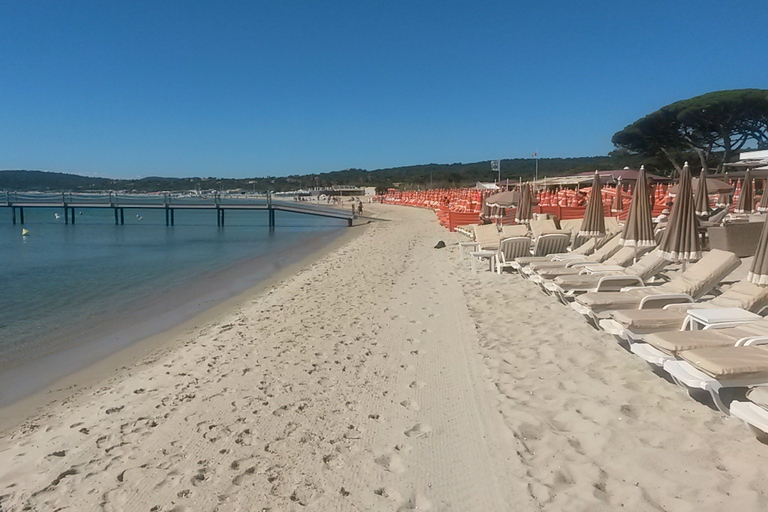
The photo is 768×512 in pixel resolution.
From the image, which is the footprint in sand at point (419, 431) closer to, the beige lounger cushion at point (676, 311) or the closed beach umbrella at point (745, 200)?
the beige lounger cushion at point (676, 311)

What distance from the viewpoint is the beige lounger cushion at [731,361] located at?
272 centimetres

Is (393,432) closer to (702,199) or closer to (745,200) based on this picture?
(702,199)

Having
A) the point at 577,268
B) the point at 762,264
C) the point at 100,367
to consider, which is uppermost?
the point at 762,264

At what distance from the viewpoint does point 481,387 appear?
3.89 meters

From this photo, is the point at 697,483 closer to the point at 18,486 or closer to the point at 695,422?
the point at 695,422

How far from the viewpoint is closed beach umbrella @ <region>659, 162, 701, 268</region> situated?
216 inches

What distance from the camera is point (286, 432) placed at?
3.36 metres

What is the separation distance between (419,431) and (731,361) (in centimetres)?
179

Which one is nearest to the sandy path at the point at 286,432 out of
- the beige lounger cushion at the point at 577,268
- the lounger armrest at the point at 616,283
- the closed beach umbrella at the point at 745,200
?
the beige lounger cushion at the point at 577,268

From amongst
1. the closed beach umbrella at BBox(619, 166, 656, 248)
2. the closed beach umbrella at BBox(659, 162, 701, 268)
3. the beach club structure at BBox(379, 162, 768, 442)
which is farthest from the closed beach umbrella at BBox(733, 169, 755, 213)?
the closed beach umbrella at BBox(659, 162, 701, 268)

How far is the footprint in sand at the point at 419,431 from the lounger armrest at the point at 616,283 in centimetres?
296

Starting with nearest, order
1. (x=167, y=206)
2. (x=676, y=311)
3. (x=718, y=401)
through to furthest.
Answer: (x=718, y=401) < (x=676, y=311) < (x=167, y=206)

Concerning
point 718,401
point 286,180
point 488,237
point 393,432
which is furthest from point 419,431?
point 286,180

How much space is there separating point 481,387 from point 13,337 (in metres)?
6.84
